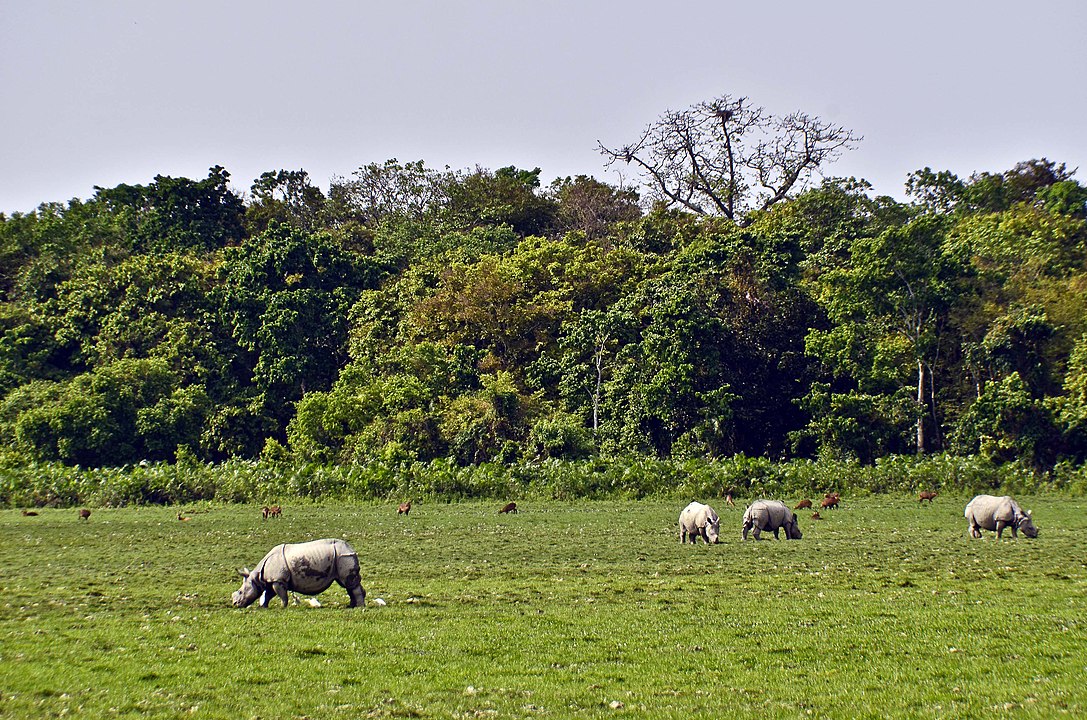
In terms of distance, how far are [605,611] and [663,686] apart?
4.57 metres

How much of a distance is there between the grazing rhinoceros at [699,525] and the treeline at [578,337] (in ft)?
68.1

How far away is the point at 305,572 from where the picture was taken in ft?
53.1

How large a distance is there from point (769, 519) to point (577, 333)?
27.2 meters

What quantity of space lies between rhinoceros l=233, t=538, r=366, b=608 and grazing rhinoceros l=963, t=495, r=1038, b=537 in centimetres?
1502

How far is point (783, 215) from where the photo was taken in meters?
59.4

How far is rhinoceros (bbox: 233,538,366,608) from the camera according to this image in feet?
53.0

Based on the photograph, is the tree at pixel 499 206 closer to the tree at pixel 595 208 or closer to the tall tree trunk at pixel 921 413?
the tree at pixel 595 208

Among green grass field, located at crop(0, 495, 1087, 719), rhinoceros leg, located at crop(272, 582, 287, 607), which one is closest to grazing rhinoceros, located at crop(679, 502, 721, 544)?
green grass field, located at crop(0, 495, 1087, 719)

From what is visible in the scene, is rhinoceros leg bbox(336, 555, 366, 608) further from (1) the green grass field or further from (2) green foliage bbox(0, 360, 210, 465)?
(2) green foliage bbox(0, 360, 210, 465)

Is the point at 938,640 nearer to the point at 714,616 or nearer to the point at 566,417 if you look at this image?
the point at 714,616

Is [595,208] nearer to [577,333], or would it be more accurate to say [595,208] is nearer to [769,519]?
[577,333]

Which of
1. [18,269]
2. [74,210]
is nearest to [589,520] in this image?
[18,269]

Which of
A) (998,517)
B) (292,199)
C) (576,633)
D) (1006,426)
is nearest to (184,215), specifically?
(292,199)

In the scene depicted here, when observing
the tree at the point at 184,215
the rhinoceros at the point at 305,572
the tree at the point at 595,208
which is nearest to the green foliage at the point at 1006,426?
the tree at the point at 595,208
